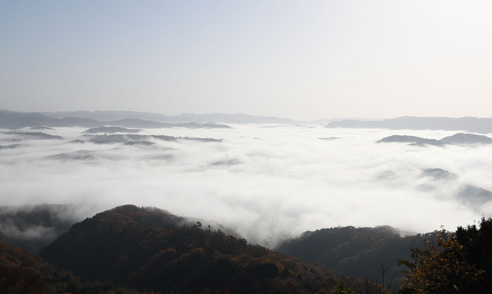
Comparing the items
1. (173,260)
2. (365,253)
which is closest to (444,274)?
(173,260)

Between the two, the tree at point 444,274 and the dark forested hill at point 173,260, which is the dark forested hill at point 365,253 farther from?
the tree at point 444,274

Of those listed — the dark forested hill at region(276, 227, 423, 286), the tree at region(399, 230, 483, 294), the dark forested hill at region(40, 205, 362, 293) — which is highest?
the tree at region(399, 230, 483, 294)

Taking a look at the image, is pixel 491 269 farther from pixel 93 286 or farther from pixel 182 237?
pixel 182 237

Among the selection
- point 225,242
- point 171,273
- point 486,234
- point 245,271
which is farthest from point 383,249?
point 486,234

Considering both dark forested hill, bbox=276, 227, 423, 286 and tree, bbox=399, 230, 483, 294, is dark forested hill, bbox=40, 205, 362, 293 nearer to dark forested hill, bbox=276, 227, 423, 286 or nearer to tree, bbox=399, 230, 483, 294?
dark forested hill, bbox=276, 227, 423, 286

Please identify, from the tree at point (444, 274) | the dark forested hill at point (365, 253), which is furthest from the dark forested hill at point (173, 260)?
the tree at point (444, 274)

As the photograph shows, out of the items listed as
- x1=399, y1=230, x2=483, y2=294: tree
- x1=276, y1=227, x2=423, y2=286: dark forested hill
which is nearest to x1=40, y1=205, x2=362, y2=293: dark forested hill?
x1=276, y1=227, x2=423, y2=286: dark forested hill

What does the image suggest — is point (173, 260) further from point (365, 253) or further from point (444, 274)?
point (444, 274)

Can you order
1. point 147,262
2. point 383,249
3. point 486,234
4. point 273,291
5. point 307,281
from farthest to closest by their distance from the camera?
point 383,249, point 147,262, point 307,281, point 273,291, point 486,234
